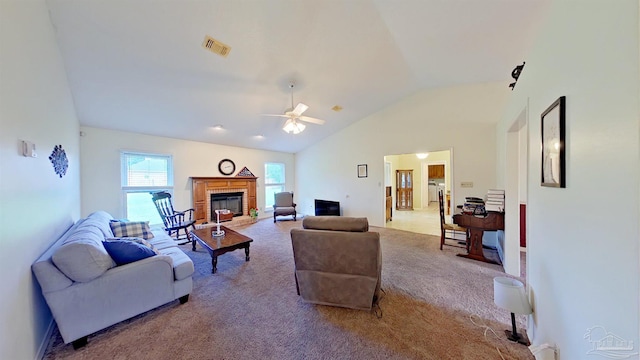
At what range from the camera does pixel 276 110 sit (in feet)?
14.8

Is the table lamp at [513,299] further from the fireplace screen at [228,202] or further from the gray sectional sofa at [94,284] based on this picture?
the fireplace screen at [228,202]

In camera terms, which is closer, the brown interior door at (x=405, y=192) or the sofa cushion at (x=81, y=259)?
the sofa cushion at (x=81, y=259)

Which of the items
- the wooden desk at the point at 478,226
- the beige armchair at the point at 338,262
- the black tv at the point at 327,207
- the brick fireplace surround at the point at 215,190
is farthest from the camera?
the black tv at the point at 327,207

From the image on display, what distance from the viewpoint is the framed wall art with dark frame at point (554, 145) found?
127cm

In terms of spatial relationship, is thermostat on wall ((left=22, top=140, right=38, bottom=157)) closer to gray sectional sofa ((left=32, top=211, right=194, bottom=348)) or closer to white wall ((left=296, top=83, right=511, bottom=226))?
gray sectional sofa ((left=32, top=211, right=194, bottom=348))

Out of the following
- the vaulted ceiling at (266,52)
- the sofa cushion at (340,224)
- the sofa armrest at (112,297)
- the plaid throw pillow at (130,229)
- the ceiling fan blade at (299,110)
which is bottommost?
the sofa armrest at (112,297)

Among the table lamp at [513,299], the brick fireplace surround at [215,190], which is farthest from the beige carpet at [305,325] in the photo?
the brick fireplace surround at [215,190]

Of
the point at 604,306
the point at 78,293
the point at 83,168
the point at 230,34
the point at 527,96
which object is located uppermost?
the point at 230,34

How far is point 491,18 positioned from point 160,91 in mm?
4327

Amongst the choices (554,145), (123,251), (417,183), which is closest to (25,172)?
(123,251)

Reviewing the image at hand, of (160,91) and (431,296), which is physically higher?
(160,91)

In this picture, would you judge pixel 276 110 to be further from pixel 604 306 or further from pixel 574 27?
pixel 604 306

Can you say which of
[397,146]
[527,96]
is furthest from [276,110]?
[527,96]

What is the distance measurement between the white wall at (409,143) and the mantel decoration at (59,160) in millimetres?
5257
